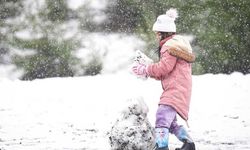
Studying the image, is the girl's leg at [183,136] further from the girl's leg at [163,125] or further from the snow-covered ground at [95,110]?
the snow-covered ground at [95,110]

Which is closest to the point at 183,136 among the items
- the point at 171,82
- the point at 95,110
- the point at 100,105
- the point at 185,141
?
the point at 185,141

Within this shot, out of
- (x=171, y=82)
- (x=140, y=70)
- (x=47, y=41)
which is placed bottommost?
(x=171, y=82)

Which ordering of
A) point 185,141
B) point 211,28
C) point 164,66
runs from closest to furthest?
point 164,66 < point 185,141 < point 211,28

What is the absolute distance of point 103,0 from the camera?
14.2m

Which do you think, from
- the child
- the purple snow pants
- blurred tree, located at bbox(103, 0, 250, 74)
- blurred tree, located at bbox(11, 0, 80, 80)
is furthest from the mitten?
blurred tree, located at bbox(11, 0, 80, 80)

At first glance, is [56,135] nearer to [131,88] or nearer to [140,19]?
[131,88]

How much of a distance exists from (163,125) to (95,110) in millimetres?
4719

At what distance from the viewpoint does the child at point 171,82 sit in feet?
16.8

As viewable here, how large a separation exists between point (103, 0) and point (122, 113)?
903 centimetres

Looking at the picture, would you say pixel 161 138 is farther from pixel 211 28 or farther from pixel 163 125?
pixel 211 28

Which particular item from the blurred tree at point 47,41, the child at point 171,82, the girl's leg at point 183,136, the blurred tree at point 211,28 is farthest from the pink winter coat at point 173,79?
the blurred tree at point 47,41

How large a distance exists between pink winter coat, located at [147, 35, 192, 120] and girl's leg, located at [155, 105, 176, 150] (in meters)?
0.06

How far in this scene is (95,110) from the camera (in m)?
9.71

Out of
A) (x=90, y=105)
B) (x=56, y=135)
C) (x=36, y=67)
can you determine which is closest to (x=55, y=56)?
(x=36, y=67)
